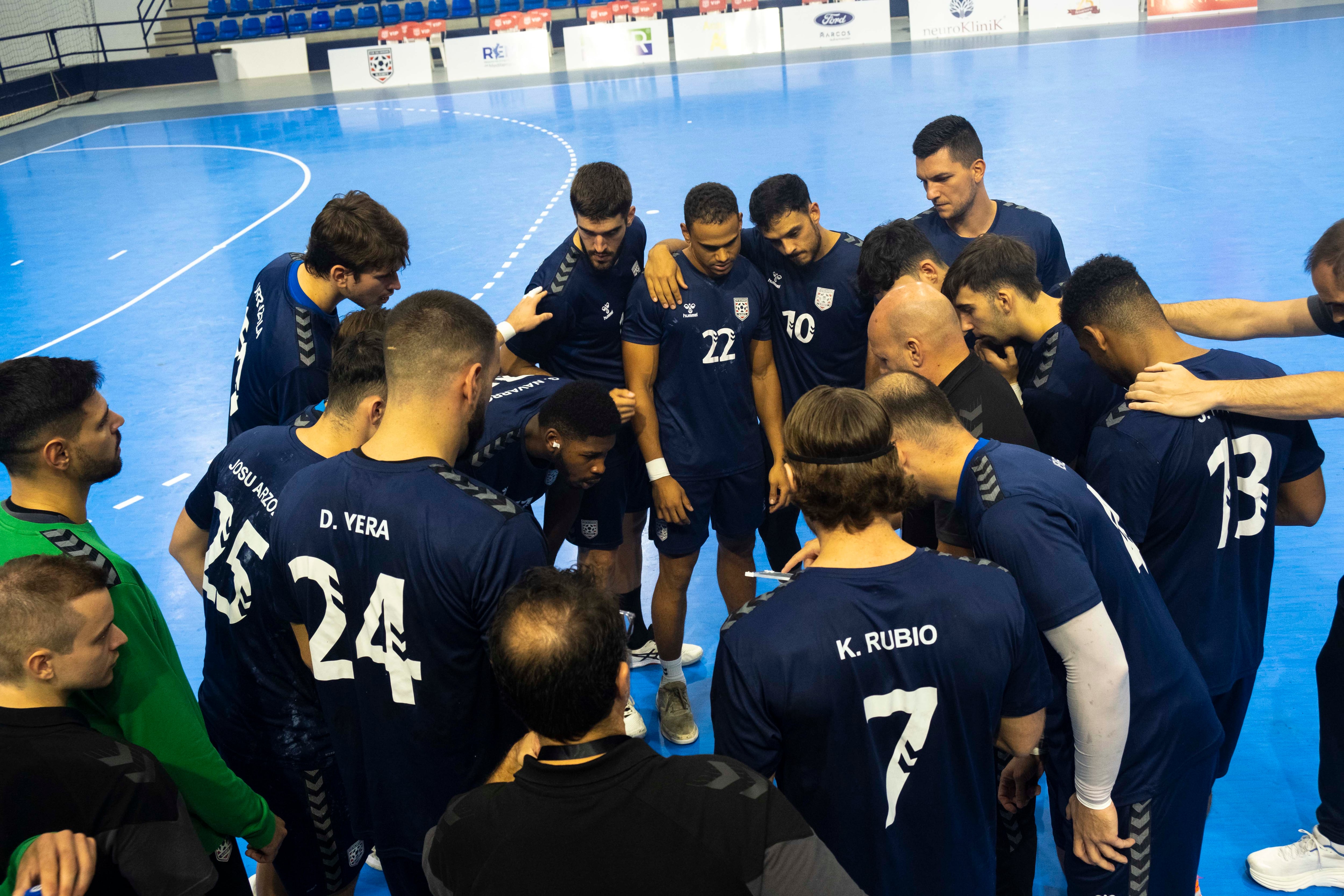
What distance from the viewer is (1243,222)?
10.2 metres

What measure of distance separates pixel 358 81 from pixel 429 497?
2735 centimetres

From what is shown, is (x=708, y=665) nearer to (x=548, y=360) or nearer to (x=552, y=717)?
(x=548, y=360)

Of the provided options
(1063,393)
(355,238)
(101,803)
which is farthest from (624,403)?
(101,803)

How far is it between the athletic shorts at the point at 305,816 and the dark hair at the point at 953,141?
13.2ft

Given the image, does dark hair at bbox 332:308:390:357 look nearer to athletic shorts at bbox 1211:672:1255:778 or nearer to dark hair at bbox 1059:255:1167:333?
dark hair at bbox 1059:255:1167:333

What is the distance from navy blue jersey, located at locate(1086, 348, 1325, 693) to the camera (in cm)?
302

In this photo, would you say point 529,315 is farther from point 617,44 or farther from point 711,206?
point 617,44

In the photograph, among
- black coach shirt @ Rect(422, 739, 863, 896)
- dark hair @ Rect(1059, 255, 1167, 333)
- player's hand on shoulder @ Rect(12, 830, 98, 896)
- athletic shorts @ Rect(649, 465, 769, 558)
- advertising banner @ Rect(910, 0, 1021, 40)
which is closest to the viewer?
black coach shirt @ Rect(422, 739, 863, 896)

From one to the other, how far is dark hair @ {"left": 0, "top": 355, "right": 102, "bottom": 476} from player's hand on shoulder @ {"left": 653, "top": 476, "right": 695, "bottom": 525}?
7.93 ft

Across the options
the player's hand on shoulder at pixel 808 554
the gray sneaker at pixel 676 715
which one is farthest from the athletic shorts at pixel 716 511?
the player's hand on shoulder at pixel 808 554

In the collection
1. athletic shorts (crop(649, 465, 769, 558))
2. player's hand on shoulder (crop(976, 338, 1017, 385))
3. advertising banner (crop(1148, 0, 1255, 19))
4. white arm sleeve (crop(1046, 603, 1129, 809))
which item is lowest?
athletic shorts (crop(649, 465, 769, 558))

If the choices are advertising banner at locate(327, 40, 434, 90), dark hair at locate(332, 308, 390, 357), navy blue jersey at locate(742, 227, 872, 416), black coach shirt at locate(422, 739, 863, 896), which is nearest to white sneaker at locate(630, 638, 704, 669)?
navy blue jersey at locate(742, 227, 872, 416)

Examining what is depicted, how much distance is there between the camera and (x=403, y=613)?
2727 millimetres

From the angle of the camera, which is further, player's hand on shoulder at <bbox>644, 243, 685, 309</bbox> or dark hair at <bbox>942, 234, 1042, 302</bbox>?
player's hand on shoulder at <bbox>644, 243, 685, 309</bbox>
